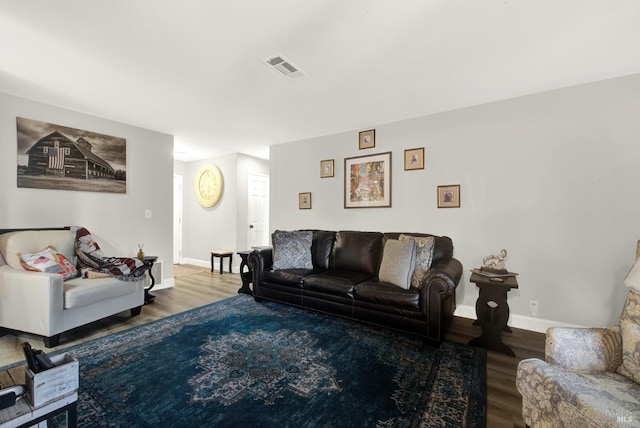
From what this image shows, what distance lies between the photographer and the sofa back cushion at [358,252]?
3254 mm

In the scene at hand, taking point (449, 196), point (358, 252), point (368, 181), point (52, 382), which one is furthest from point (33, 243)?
point (449, 196)

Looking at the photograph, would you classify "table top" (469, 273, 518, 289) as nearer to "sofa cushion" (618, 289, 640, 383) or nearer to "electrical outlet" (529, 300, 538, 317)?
"electrical outlet" (529, 300, 538, 317)

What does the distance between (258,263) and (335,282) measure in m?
1.16

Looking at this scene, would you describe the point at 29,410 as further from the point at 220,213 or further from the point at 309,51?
the point at 220,213

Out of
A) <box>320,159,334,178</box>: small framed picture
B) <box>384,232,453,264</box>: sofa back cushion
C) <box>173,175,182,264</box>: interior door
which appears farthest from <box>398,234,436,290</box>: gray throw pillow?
<box>173,175,182,264</box>: interior door

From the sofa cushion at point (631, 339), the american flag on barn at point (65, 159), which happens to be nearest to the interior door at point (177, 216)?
the american flag on barn at point (65, 159)

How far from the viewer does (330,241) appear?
3639 mm

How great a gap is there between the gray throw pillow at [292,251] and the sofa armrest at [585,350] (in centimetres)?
248

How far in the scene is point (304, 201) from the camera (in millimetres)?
4473

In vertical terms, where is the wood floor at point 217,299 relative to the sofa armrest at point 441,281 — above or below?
below

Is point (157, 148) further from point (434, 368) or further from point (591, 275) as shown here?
point (591, 275)

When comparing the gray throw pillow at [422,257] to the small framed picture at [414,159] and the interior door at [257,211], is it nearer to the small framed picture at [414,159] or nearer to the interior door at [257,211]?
the small framed picture at [414,159]

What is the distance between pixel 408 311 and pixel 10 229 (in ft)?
13.8

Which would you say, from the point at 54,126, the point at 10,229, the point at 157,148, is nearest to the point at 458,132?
the point at 157,148
